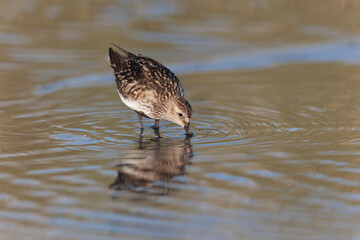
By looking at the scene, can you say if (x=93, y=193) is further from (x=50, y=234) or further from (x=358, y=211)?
(x=358, y=211)

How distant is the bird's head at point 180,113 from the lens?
9219 millimetres

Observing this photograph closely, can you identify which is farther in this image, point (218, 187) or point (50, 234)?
point (218, 187)

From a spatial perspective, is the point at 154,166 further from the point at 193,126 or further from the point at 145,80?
the point at 145,80

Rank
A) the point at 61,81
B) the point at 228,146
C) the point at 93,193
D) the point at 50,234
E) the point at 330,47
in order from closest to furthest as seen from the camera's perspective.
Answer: the point at 50,234
the point at 93,193
the point at 228,146
the point at 61,81
the point at 330,47

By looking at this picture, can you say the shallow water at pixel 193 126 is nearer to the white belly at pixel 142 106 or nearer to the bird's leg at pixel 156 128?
the bird's leg at pixel 156 128

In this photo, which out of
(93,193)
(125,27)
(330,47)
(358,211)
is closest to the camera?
(358,211)

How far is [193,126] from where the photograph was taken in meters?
9.69

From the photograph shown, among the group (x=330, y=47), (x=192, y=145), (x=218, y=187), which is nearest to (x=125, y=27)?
(x=330, y=47)

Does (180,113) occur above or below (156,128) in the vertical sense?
above

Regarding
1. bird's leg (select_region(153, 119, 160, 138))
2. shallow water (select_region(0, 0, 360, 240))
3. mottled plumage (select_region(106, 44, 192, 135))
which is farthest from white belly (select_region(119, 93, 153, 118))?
shallow water (select_region(0, 0, 360, 240))

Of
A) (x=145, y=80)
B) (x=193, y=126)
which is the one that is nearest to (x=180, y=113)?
(x=193, y=126)

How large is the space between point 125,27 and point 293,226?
10.3 m

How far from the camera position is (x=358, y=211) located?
20.3 ft

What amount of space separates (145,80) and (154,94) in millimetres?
255
